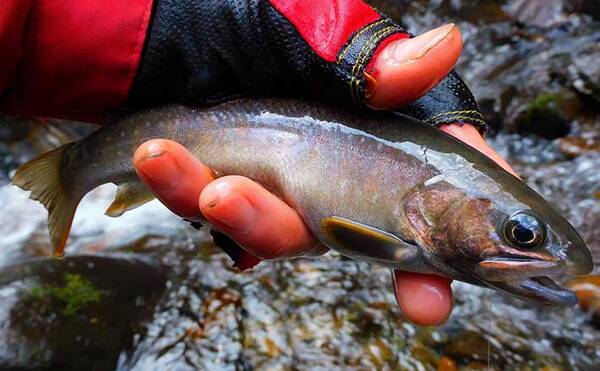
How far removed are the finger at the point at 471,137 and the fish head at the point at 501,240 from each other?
253mm

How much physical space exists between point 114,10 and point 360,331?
8.04 ft

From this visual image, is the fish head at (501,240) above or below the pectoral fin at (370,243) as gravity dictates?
above

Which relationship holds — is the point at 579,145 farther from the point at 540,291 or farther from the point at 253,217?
the point at 253,217

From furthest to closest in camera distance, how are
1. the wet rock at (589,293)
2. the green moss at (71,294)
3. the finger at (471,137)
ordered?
the wet rock at (589,293) < the green moss at (71,294) < the finger at (471,137)

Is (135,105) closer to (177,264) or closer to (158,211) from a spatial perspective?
(177,264)

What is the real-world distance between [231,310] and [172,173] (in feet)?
7.49

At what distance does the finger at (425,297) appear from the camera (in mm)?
1878

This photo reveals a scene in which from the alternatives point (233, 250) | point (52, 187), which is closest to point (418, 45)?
point (233, 250)

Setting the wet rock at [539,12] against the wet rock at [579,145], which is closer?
the wet rock at [579,145]

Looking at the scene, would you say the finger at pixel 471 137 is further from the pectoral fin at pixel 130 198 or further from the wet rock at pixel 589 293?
the wet rock at pixel 589 293

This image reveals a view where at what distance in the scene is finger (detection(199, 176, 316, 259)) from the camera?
1734 millimetres

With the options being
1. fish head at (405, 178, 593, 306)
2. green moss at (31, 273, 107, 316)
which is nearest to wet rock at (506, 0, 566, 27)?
green moss at (31, 273, 107, 316)

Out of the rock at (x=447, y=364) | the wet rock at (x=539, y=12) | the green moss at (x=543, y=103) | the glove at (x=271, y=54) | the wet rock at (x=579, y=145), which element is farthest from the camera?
the wet rock at (x=539, y=12)

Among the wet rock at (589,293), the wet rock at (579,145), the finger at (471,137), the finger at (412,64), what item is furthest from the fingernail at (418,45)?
the wet rock at (579,145)
